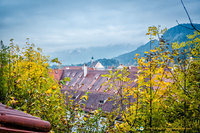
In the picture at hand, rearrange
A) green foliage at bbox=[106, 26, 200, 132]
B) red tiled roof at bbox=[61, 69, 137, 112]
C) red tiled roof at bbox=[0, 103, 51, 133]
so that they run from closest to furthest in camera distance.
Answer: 1. red tiled roof at bbox=[0, 103, 51, 133]
2. green foliage at bbox=[106, 26, 200, 132]
3. red tiled roof at bbox=[61, 69, 137, 112]

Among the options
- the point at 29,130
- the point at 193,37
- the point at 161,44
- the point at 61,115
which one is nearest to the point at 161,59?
the point at 161,44

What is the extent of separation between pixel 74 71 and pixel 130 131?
117ft

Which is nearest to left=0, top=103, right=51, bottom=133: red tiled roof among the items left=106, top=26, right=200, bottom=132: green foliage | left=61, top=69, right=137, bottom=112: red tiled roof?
left=106, top=26, right=200, bottom=132: green foliage

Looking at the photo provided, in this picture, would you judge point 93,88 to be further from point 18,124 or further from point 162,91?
point 18,124

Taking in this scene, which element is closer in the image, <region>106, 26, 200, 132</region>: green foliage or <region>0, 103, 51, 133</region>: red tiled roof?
<region>0, 103, 51, 133</region>: red tiled roof

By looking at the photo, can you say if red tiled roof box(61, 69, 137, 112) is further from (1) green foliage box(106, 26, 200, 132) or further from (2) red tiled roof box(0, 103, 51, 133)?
(2) red tiled roof box(0, 103, 51, 133)

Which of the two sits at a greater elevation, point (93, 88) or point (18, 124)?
point (18, 124)

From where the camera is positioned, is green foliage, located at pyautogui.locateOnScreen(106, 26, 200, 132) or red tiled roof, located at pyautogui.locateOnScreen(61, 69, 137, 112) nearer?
green foliage, located at pyautogui.locateOnScreen(106, 26, 200, 132)

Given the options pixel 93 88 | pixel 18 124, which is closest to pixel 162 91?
pixel 18 124

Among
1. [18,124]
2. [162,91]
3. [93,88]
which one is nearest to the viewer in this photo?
[18,124]

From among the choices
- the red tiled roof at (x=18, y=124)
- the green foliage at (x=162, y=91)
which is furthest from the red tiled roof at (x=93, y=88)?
the red tiled roof at (x=18, y=124)

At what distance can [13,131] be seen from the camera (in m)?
1.16

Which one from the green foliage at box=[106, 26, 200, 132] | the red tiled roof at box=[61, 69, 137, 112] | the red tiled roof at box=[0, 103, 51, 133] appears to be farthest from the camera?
the red tiled roof at box=[61, 69, 137, 112]

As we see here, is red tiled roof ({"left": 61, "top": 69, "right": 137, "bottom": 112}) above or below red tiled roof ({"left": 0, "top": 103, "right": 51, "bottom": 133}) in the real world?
below
